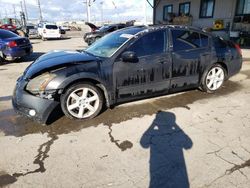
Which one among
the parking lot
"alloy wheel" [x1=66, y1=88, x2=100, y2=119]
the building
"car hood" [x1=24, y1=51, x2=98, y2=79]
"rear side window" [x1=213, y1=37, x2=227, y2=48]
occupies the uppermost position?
the building

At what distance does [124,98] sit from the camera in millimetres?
4281

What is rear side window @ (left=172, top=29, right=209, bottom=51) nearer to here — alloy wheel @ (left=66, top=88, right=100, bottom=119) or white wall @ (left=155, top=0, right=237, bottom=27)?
alloy wheel @ (left=66, top=88, right=100, bottom=119)

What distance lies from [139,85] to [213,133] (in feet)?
5.21

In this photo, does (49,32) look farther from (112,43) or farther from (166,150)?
(166,150)

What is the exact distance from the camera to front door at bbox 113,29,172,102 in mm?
4133

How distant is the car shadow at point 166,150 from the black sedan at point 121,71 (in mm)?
898

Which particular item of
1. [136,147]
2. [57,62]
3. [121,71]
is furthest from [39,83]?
[136,147]

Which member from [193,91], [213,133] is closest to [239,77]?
[193,91]

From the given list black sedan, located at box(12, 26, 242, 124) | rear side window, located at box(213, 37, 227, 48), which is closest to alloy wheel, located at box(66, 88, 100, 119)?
black sedan, located at box(12, 26, 242, 124)

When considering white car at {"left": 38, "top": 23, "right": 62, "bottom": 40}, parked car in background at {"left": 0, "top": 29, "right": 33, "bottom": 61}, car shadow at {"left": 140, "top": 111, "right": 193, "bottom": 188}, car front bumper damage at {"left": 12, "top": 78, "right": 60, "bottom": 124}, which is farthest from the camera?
white car at {"left": 38, "top": 23, "right": 62, "bottom": 40}

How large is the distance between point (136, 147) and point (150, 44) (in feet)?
6.97

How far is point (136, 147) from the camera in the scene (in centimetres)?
315

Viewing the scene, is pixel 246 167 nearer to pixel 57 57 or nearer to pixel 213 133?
pixel 213 133

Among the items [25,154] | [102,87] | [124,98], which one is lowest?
[25,154]
